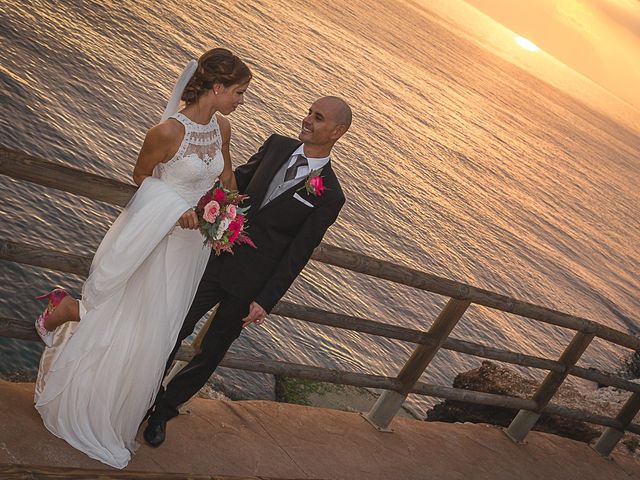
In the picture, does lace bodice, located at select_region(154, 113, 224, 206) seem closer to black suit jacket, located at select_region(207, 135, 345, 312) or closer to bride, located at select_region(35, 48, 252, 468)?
bride, located at select_region(35, 48, 252, 468)

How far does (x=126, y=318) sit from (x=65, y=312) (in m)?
0.34

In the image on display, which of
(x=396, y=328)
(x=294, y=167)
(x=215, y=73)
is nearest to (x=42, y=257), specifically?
(x=215, y=73)

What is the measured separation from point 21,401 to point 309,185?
1930 mm

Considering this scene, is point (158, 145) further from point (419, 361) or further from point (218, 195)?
point (419, 361)

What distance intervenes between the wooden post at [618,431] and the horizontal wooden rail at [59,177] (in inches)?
236

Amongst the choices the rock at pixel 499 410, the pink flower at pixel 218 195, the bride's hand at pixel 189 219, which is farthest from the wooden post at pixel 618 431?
the bride's hand at pixel 189 219

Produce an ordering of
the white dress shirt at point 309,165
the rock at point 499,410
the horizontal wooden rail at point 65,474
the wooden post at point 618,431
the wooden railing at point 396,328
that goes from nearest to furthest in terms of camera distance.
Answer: the horizontal wooden rail at point 65,474 → the wooden railing at point 396,328 → the white dress shirt at point 309,165 → the wooden post at point 618,431 → the rock at point 499,410

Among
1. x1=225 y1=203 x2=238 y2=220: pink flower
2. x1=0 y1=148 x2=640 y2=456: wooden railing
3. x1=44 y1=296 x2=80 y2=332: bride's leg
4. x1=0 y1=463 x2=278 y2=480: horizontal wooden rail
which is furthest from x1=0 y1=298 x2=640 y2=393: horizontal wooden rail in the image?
x1=0 y1=463 x2=278 y2=480: horizontal wooden rail

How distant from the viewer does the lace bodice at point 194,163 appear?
13.3 feet

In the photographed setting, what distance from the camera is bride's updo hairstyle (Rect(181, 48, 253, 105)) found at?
13.1 ft

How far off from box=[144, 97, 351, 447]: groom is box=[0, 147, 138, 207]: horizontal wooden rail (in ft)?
2.41

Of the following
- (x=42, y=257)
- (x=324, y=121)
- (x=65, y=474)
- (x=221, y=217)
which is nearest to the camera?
(x=65, y=474)

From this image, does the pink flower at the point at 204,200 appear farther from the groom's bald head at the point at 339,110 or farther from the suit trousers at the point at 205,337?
the groom's bald head at the point at 339,110

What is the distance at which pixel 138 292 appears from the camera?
162 inches
